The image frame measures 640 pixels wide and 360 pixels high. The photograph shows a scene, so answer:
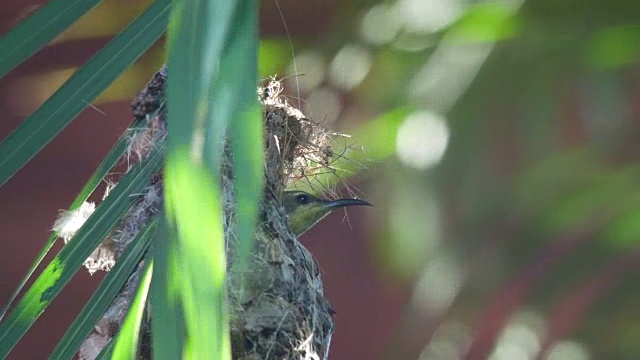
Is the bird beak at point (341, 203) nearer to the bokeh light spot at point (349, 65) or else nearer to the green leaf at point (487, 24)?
the bokeh light spot at point (349, 65)

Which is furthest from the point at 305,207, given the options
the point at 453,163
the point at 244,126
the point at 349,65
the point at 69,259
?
the point at 244,126

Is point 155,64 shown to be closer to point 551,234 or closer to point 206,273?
point 551,234

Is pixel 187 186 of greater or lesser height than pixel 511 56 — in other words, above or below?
above

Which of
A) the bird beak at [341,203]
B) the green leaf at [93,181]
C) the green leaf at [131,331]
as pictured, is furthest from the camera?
the bird beak at [341,203]

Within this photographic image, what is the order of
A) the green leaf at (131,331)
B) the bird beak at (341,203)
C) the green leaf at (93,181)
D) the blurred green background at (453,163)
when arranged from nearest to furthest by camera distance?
the green leaf at (131,331) < the blurred green background at (453,163) < the green leaf at (93,181) < the bird beak at (341,203)

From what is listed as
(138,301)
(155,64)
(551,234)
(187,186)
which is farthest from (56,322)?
(187,186)

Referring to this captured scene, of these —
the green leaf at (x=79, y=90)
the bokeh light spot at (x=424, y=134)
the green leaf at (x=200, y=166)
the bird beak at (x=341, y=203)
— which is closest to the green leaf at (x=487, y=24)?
the bokeh light spot at (x=424, y=134)
